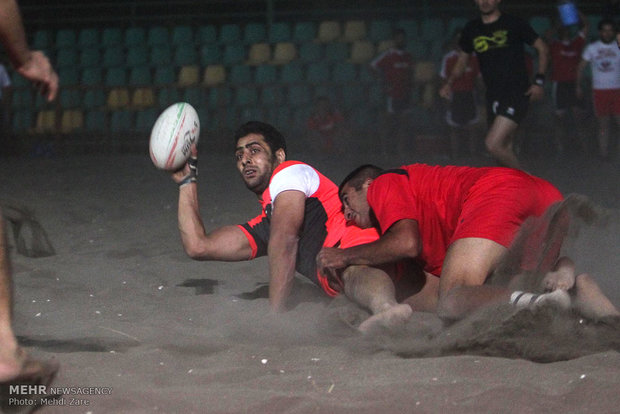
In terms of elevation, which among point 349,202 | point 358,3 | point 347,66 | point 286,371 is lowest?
point 286,371

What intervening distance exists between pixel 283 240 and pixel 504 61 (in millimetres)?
3950

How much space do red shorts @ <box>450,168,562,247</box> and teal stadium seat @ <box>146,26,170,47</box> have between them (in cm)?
1185

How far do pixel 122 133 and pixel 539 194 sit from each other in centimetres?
1163

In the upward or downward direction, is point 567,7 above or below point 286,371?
above

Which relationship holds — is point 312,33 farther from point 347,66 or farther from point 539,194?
point 539,194

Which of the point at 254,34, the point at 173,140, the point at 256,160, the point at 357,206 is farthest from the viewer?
the point at 254,34

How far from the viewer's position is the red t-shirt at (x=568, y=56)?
12156 millimetres

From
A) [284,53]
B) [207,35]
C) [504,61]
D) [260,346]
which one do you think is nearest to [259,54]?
[284,53]

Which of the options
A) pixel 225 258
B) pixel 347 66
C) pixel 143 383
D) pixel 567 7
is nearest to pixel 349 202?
pixel 225 258

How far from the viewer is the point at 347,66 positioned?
1365 centimetres

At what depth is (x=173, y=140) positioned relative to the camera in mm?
4328

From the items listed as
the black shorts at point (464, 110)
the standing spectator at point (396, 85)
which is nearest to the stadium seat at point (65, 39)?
the standing spectator at point (396, 85)

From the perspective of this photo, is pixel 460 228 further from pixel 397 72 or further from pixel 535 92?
pixel 397 72

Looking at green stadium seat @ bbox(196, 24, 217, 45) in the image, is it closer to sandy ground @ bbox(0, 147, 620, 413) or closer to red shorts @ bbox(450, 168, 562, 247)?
sandy ground @ bbox(0, 147, 620, 413)
